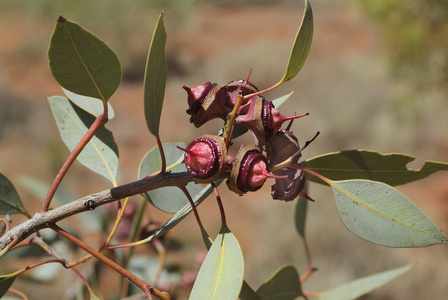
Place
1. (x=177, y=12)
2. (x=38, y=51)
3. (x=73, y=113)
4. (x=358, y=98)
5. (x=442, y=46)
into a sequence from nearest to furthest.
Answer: (x=73, y=113) → (x=442, y=46) → (x=358, y=98) → (x=38, y=51) → (x=177, y=12)

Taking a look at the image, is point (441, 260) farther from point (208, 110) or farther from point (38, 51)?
point (38, 51)

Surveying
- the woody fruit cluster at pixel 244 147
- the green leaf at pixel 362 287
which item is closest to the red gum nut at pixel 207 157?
the woody fruit cluster at pixel 244 147

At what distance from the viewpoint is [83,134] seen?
3.24 feet

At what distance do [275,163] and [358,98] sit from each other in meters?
8.85

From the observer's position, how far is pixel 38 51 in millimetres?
12969

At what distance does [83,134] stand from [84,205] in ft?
0.89

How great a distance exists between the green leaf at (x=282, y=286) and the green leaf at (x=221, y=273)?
1.01 ft

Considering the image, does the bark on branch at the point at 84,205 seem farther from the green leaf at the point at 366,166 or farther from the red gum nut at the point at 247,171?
the green leaf at the point at 366,166

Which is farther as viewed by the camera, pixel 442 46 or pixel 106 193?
pixel 442 46

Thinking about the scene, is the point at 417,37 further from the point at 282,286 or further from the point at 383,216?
the point at 383,216

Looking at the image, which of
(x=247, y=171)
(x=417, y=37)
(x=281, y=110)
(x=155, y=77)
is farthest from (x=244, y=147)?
(x=281, y=110)

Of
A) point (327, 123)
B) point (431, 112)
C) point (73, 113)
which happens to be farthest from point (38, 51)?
point (73, 113)

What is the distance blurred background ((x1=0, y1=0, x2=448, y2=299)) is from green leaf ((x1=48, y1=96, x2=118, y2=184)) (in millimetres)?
368

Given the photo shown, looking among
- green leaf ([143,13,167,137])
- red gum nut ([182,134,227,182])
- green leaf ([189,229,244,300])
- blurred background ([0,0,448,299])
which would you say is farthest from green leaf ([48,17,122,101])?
blurred background ([0,0,448,299])
